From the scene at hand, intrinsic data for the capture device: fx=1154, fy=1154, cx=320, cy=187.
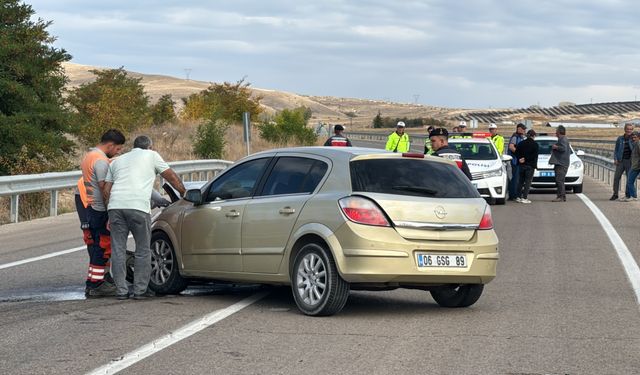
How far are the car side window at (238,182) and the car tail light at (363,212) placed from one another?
4.87ft

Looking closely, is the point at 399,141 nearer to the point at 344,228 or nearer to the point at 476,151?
the point at 476,151

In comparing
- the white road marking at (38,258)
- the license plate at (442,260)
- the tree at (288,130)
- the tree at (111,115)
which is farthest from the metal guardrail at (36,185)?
the tree at (288,130)

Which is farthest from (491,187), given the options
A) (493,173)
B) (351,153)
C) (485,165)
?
(351,153)

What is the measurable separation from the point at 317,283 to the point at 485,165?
686 inches

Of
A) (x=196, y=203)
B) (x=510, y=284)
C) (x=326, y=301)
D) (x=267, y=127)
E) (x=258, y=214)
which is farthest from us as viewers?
(x=267, y=127)

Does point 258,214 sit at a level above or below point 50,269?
above

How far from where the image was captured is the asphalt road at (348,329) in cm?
773

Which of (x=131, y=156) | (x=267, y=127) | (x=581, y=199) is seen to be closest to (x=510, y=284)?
(x=131, y=156)

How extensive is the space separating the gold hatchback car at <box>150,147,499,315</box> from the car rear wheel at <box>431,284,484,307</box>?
0.03 ft

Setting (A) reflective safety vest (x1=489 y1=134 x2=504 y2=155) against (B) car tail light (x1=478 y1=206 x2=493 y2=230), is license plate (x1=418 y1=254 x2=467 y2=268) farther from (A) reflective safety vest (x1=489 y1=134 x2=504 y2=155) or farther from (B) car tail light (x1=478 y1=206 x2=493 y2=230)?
(A) reflective safety vest (x1=489 y1=134 x2=504 y2=155)

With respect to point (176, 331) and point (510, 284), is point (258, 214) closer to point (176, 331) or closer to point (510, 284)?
point (176, 331)

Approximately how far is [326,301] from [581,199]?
2011 cm

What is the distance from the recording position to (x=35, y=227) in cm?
2036

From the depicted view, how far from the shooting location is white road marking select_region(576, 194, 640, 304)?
13.0 meters
